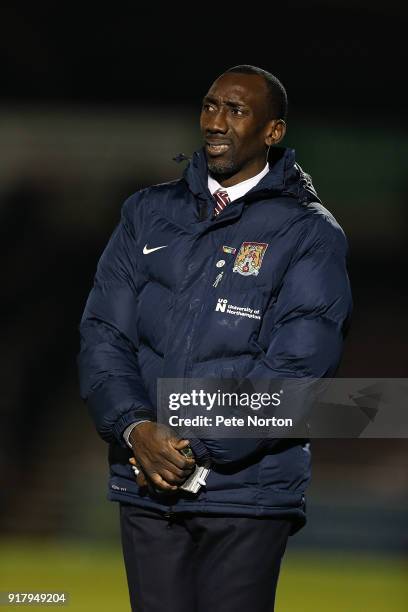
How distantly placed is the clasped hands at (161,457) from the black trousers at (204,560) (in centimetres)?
10

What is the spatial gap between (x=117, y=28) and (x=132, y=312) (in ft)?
7.53

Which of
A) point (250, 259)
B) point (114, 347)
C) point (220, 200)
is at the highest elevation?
point (220, 200)

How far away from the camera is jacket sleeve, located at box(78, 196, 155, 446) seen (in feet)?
6.64

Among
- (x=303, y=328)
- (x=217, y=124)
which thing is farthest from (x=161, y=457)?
(x=217, y=124)

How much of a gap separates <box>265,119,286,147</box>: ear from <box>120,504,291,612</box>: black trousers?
689 mm

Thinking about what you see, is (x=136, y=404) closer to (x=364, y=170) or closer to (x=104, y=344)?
(x=104, y=344)

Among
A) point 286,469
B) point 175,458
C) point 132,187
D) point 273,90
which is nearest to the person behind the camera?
point 175,458

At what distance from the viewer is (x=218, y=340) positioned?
1.98 metres

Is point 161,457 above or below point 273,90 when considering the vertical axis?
below

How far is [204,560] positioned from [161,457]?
23 centimetres

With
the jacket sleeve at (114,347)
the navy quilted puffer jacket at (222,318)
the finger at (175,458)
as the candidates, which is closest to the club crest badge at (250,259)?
the navy quilted puffer jacket at (222,318)

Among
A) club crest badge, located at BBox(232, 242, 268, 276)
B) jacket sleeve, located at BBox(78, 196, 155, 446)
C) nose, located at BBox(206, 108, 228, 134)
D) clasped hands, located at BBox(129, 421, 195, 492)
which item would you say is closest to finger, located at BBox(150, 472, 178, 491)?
clasped hands, located at BBox(129, 421, 195, 492)

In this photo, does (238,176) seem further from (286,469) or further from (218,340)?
(286,469)

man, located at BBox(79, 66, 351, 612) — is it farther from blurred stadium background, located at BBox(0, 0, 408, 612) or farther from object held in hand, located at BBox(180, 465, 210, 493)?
blurred stadium background, located at BBox(0, 0, 408, 612)
